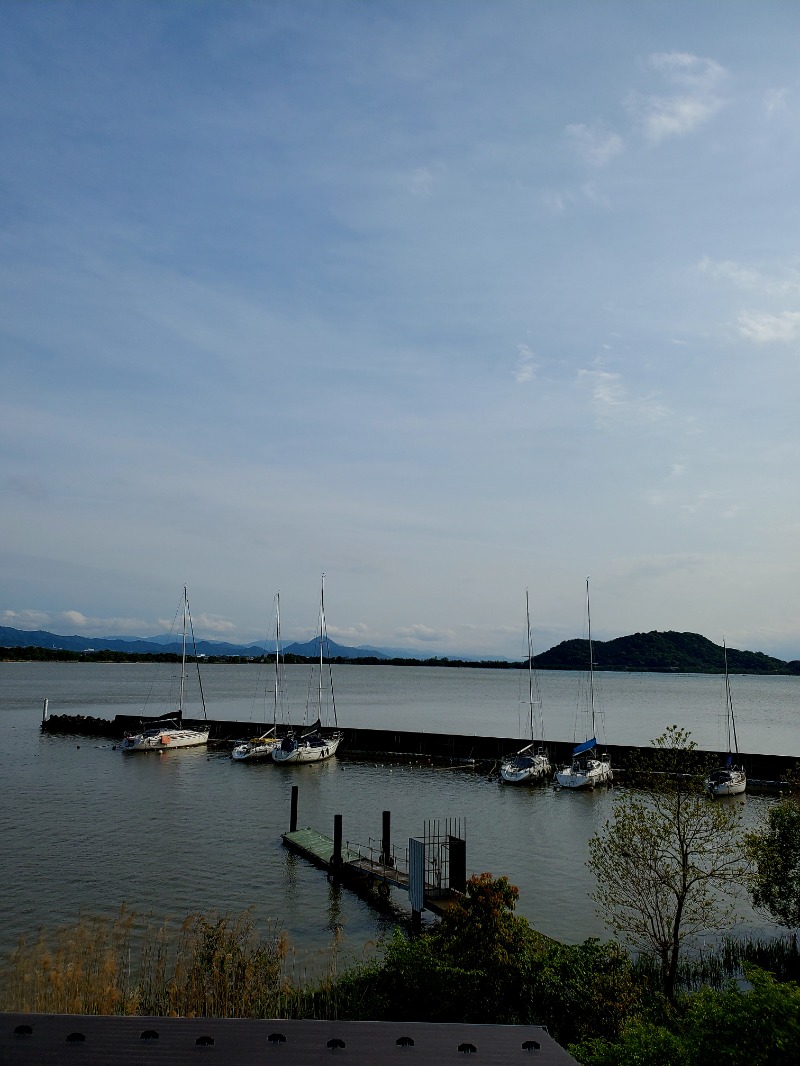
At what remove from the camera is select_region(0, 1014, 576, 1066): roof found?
8.08 metres

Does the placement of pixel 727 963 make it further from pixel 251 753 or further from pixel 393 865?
pixel 251 753

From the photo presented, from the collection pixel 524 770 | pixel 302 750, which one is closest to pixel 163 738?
pixel 302 750

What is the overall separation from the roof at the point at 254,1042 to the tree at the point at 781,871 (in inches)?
599

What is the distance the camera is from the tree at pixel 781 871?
21312 mm

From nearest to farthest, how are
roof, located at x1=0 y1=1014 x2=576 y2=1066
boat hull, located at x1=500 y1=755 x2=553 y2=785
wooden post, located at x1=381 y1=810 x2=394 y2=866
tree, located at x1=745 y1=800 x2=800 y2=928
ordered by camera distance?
roof, located at x1=0 y1=1014 x2=576 y2=1066 < tree, located at x1=745 y1=800 x2=800 y2=928 < wooden post, located at x1=381 y1=810 x2=394 y2=866 < boat hull, located at x1=500 y1=755 x2=553 y2=785

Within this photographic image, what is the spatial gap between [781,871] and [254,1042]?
17981 mm

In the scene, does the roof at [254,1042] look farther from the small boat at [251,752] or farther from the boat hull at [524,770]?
the small boat at [251,752]

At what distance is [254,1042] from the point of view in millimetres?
8461

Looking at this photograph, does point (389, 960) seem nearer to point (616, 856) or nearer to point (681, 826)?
point (616, 856)

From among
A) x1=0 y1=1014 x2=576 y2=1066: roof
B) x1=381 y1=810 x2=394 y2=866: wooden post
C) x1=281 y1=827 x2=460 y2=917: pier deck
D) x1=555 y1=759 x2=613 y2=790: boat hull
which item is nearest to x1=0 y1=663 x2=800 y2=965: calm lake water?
x1=281 y1=827 x2=460 y2=917: pier deck

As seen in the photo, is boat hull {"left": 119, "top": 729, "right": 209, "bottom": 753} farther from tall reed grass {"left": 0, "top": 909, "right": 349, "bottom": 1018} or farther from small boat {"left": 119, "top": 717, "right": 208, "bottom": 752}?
tall reed grass {"left": 0, "top": 909, "right": 349, "bottom": 1018}

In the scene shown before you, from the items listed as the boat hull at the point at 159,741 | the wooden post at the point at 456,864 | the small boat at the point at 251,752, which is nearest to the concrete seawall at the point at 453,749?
the boat hull at the point at 159,741

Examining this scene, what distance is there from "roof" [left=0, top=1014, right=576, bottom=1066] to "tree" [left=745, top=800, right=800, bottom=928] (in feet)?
49.9

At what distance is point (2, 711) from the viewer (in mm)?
109500
